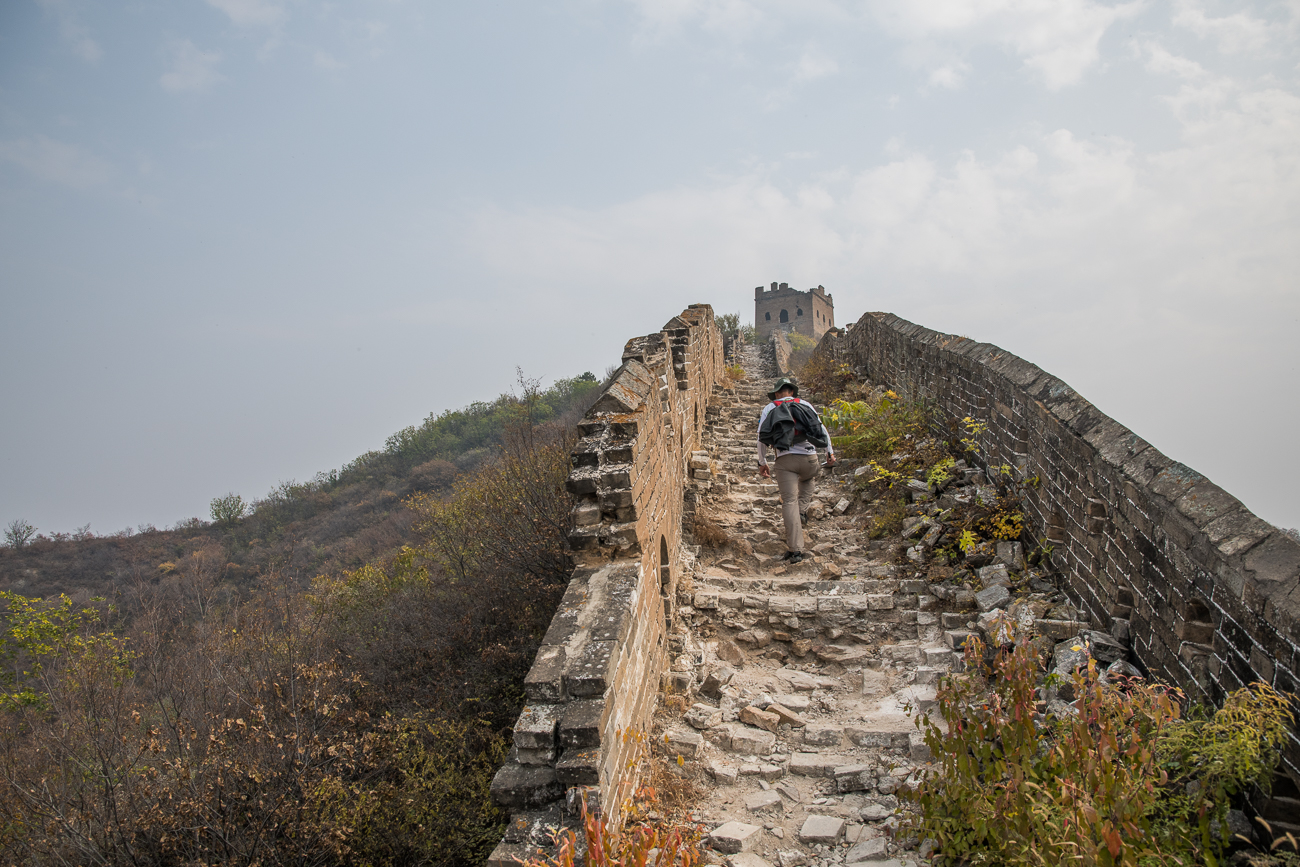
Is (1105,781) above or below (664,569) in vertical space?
below

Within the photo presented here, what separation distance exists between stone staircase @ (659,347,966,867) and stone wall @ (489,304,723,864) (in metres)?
0.40

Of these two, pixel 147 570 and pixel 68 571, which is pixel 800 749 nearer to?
pixel 147 570

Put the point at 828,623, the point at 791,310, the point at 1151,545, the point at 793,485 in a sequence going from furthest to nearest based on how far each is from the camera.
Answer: the point at 791,310
the point at 793,485
the point at 828,623
the point at 1151,545

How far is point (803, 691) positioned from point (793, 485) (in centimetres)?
228

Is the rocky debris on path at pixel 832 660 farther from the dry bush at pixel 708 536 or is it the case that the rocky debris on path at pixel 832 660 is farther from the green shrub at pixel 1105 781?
the green shrub at pixel 1105 781

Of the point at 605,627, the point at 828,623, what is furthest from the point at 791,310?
the point at 605,627

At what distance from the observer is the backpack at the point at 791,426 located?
6.29 meters

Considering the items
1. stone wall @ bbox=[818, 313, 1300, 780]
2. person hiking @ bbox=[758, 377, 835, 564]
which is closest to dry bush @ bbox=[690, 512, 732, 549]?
person hiking @ bbox=[758, 377, 835, 564]

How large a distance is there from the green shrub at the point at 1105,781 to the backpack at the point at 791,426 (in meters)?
3.56

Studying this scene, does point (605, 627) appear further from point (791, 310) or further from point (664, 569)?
point (791, 310)

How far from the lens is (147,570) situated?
26.0m

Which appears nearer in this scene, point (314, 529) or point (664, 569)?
point (664, 569)

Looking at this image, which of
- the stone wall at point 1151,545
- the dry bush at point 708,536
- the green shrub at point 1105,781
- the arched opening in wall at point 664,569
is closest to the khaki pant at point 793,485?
the dry bush at point 708,536

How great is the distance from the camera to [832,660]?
4.66 metres
